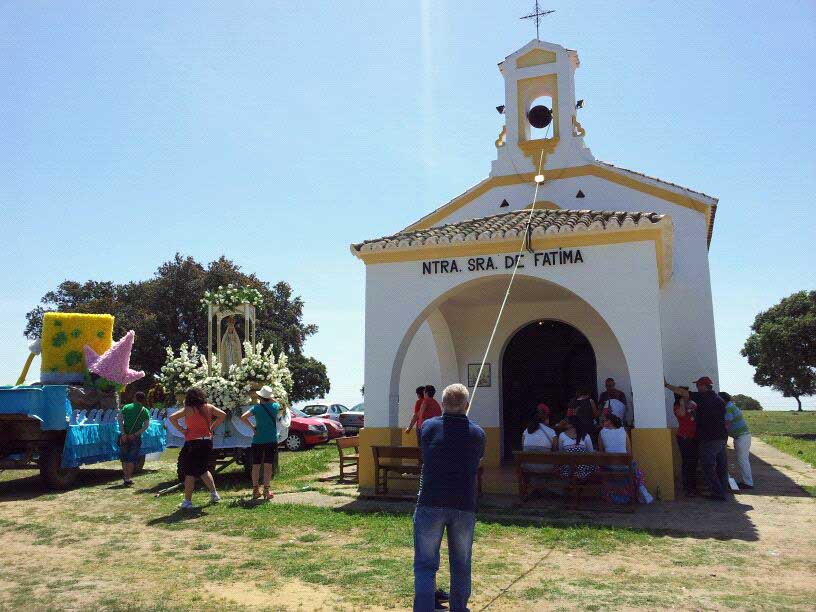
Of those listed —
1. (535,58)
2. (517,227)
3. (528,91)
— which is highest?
(535,58)

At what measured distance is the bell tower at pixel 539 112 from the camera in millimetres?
15617

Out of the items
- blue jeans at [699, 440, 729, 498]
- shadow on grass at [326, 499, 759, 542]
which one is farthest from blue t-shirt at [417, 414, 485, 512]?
blue jeans at [699, 440, 729, 498]

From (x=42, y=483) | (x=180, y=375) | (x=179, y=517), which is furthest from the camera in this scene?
(x=180, y=375)

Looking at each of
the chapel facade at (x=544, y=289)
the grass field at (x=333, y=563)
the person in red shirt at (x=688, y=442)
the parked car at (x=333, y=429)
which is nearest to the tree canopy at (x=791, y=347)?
the chapel facade at (x=544, y=289)

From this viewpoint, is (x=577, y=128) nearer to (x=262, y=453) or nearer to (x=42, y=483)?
(x=262, y=453)

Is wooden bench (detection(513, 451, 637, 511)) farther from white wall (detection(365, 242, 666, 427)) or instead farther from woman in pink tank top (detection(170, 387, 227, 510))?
woman in pink tank top (detection(170, 387, 227, 510))

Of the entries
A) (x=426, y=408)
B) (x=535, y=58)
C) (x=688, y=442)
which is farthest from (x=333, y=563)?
(x=535, y=58)

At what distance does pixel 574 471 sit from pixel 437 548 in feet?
16.7

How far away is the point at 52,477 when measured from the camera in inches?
424

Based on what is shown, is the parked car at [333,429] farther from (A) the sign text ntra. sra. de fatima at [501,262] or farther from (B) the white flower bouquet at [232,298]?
(A) the sign text ntra. sra. de fatima at [501,262]

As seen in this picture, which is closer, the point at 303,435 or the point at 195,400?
the point at 195,400

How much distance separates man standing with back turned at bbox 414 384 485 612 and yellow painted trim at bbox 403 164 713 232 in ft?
38.7

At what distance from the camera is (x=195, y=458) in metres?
8.90

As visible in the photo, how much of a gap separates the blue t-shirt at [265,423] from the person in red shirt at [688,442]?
640 centimetres
